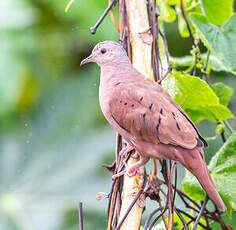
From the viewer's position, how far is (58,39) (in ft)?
9.22

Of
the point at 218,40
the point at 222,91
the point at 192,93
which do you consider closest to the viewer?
the point at 192,93

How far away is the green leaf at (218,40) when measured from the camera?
157cm

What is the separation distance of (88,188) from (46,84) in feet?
2.08

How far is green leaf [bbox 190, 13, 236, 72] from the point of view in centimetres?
157

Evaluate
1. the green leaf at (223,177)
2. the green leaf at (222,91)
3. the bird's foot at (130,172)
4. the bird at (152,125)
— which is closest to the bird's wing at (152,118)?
the bird at (152,125)

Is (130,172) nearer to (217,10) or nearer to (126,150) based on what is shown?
(126,150)

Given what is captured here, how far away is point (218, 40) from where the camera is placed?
1.61m

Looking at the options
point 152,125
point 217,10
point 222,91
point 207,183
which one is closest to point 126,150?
point 152,125

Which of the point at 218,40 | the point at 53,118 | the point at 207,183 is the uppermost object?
the point at 218,40

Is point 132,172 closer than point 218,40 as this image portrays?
Yes

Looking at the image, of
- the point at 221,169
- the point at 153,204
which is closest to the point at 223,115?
the point at 221,169

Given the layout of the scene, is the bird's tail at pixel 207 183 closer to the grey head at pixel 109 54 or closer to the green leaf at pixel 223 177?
the green leaf at pixel 223 177

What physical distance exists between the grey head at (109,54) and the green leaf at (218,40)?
261mm

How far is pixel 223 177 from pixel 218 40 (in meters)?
0.45
